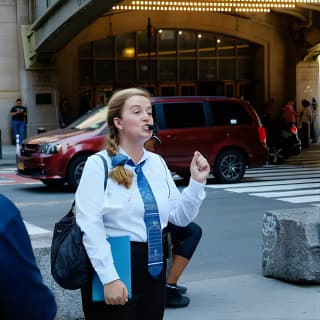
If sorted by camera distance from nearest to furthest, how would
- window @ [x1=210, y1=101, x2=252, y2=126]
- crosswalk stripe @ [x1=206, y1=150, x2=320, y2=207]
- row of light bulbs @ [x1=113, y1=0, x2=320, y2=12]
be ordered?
crosswalk stripe @ [x1=206, y1=150, x2=320, y2=207]
window @ [x1=210, y1=101, x2=252, y2=126]
row of light bulbs @ [x1=113, y1=0, x2=320, y2=12]

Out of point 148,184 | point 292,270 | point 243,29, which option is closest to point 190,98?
point 292,270

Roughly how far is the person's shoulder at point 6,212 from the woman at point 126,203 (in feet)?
4.79

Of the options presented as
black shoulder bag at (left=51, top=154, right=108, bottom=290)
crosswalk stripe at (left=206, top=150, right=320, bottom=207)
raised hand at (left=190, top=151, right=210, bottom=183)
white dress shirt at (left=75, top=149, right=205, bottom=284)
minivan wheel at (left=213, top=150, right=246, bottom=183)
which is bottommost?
crosswalk stripe at (left=206, top=150, right=320, bottom=207)

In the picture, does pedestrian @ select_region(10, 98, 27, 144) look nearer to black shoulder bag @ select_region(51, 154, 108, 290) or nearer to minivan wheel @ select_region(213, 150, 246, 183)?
minivan wheel @ select_region(213, 150, 246, 183)

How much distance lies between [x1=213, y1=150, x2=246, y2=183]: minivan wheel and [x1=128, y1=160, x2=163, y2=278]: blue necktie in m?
12.3

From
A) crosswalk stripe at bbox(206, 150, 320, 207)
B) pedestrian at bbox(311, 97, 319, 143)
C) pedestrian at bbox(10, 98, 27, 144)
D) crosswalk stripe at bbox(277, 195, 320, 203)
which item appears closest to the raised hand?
crosswalk stripe at bbox(206, 150, 320, 207)

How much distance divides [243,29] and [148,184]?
97.7ft

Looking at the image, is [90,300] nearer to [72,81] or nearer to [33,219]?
[33,219]

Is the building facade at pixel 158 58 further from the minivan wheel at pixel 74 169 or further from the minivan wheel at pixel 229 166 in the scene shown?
the minivan wheel at pixel 74 169

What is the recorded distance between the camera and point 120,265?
140 inches

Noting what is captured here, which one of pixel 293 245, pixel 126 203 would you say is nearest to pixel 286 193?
pixel 293 245

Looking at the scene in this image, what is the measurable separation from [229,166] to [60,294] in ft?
35.0

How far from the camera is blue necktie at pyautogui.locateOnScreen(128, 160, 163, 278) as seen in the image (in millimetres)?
3650

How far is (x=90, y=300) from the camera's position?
365 centimetres
